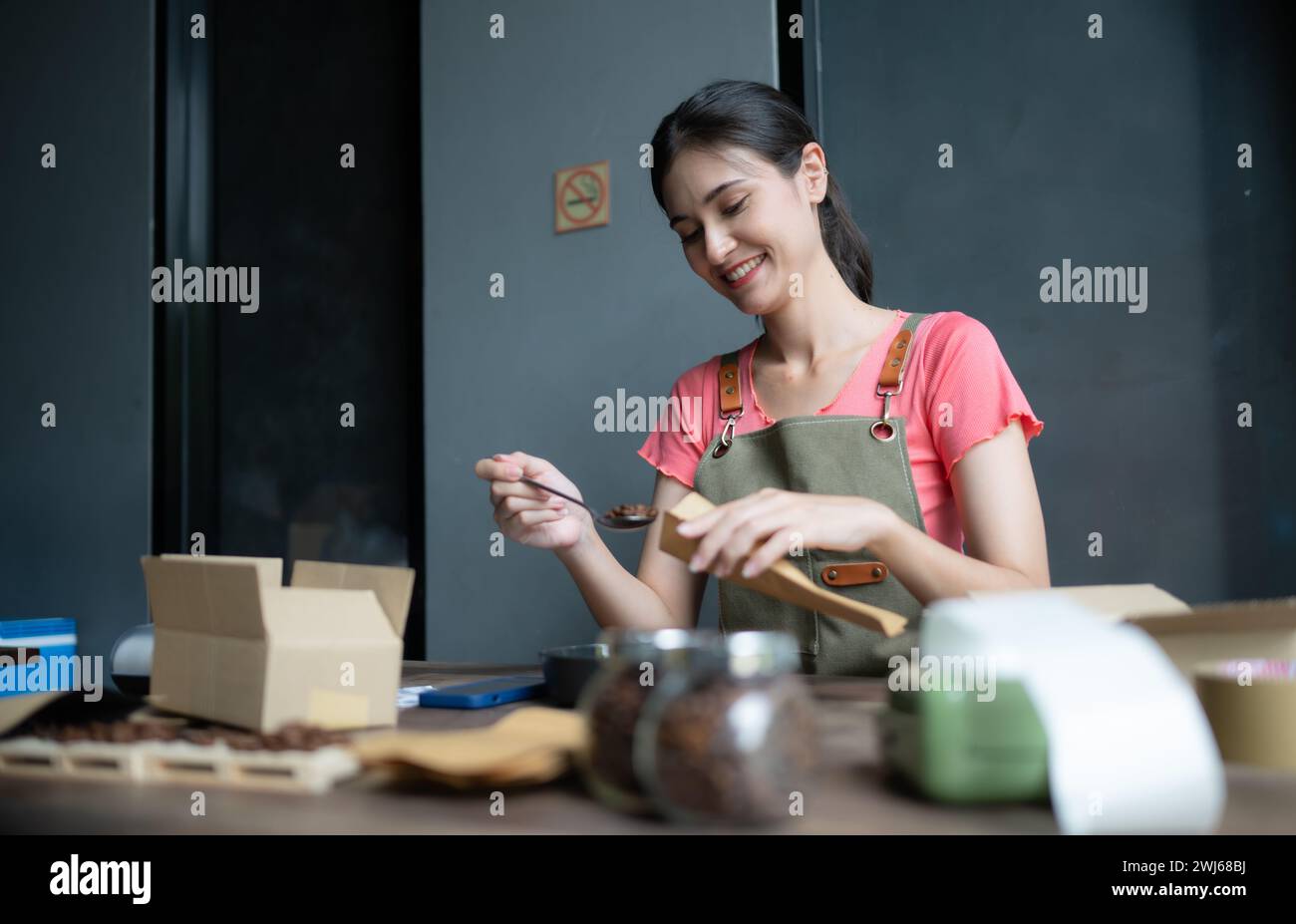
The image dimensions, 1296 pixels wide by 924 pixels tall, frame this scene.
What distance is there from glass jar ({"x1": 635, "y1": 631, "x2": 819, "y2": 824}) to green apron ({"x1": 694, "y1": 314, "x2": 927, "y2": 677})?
906 mm

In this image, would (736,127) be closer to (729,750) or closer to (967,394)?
(967,394)

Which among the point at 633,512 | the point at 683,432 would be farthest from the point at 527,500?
the point at 683,432

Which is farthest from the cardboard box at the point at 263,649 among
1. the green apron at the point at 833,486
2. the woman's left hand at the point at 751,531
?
the green apron at the point at 833,486

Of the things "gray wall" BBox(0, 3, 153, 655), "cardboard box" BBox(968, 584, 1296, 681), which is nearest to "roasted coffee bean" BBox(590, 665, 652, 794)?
"cardboard box" BBox(968, 584, 1296, 681)

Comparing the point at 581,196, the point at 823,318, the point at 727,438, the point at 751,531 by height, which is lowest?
the point at 751,531

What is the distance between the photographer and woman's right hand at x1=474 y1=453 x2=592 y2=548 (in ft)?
4.25

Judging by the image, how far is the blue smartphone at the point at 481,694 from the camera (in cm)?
97

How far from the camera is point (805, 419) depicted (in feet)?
5.10

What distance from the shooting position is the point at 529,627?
7.43 feet

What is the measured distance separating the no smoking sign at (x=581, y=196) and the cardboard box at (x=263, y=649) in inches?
57.4

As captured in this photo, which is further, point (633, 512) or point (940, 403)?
point (940, 403)

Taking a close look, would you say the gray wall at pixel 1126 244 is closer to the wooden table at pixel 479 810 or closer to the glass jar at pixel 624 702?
the wooden table at pixel 479 810

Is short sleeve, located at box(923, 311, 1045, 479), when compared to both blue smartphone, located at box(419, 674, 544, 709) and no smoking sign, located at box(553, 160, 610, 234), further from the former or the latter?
no smoking sign, located at box(553, 160, 610, 234)

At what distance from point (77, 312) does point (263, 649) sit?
252cm
